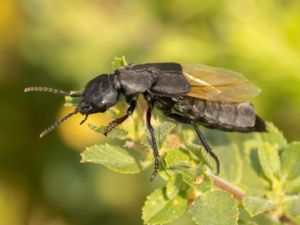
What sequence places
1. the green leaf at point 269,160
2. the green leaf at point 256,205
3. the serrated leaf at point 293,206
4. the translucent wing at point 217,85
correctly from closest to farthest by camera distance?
the green leaf at point 256,205, the serrated leaf at point 293,206, the green leaf at point 269,160, the translucent wing at point 217,85

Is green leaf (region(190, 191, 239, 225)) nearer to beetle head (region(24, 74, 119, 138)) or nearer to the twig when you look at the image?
the twig

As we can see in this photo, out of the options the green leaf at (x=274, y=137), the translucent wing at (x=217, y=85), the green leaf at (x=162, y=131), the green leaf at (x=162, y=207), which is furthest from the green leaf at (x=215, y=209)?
the translucent wing at (x=217, y=85)

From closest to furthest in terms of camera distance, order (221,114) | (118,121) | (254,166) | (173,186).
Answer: (173,186), (118,121), (254,166), (221,114)

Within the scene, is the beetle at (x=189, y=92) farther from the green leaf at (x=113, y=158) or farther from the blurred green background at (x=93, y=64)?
the blurred green background at (x=93, y=64)

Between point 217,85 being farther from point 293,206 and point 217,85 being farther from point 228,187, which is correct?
point 293,206

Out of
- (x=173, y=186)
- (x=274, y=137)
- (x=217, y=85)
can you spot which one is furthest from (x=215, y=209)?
(x=217, y=85)

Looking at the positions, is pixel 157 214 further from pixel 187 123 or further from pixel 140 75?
pixel 140 75

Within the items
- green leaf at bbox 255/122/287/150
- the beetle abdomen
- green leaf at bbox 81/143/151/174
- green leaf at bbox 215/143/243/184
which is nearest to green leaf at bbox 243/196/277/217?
green leaf at bbox 215/143/243/184
